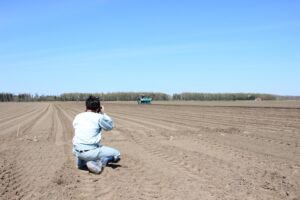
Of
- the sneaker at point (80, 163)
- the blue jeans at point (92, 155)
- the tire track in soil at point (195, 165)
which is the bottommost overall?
the tire track in soil at point (195, 165)

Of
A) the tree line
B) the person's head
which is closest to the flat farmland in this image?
the person's head

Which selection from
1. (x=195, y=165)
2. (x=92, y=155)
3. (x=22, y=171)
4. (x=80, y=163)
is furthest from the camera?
(x=195, y=165)

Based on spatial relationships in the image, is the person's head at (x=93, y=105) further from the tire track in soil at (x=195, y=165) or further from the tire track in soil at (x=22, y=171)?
the tire track in soil at (x=195, y=165)

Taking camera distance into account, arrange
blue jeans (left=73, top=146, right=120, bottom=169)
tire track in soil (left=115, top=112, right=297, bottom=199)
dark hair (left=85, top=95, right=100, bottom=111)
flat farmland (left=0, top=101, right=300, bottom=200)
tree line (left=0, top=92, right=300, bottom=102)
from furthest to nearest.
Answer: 1. tree line (left=0, top=92, right=300, bottom=102)
2. dark hair (left=85, top=95, right=100, bottom=111)
3. blue jeans (left=73, top=146, right=120, bottom=169)
4. tire track in soil (left=115, top=112, right=297, bottom=199)
5. flat farmland (left=0, top=101, right=300, bottom=200)

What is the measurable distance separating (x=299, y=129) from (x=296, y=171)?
954 centimetres

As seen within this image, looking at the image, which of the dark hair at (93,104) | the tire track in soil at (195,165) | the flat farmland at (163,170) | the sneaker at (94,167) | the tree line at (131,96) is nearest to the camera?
the flat farmland at (163,170)

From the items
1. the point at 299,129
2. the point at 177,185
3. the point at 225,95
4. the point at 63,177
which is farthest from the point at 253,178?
the point at 225,95

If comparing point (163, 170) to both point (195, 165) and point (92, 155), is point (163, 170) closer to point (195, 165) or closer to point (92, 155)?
point (195, 165)

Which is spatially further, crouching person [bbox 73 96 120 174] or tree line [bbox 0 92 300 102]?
tree line [bbox 0 92 300 102]

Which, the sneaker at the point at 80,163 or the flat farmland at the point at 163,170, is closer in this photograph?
the flat farmland at the point at 163,170

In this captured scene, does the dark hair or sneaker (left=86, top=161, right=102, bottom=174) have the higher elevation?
the dark hair

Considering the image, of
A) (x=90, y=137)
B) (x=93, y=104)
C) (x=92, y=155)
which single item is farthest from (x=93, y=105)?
(x=92, y=155)

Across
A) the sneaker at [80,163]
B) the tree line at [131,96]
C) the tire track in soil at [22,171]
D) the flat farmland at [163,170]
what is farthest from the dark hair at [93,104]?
the tree line at [131,96]

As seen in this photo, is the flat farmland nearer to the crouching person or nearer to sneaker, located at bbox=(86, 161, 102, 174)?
sneaker, located at bbox=(86, 161, 102, 174)
